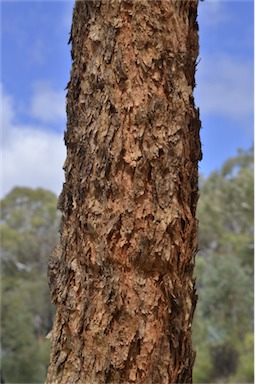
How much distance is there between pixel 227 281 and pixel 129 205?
46.8 ft

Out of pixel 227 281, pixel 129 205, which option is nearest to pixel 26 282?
pixel 227 281

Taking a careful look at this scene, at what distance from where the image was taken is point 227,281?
1526 cm

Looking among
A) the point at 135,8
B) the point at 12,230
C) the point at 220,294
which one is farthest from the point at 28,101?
A: the point at 135,8

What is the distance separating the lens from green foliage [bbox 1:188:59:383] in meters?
11.7

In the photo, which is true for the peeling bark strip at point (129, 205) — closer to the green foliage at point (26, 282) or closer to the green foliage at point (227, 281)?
the green foliage at point (26, 282)

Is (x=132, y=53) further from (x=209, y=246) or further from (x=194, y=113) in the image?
(x=209, y=246)

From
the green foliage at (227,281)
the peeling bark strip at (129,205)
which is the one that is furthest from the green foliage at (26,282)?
the peeling bark strip at (129,205)

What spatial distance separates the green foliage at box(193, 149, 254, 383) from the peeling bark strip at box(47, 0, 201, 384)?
10.9m

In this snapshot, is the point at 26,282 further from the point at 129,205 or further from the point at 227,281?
the point at 129,205

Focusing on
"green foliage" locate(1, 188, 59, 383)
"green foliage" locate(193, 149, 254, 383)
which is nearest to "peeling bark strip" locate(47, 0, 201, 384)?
"green foliage" locate(1, 188, 59, 383)

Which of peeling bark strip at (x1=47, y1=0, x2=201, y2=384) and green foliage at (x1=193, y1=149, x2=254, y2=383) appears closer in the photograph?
peeling bark strip at (x1=47, y1=0, x2=201, y2=384)

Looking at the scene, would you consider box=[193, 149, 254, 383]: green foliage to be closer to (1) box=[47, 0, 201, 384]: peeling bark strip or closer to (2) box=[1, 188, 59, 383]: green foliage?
(2) box=[1, 188, 59, 383]: green foliage

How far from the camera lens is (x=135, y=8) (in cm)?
154

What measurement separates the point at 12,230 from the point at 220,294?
7.26 metres
